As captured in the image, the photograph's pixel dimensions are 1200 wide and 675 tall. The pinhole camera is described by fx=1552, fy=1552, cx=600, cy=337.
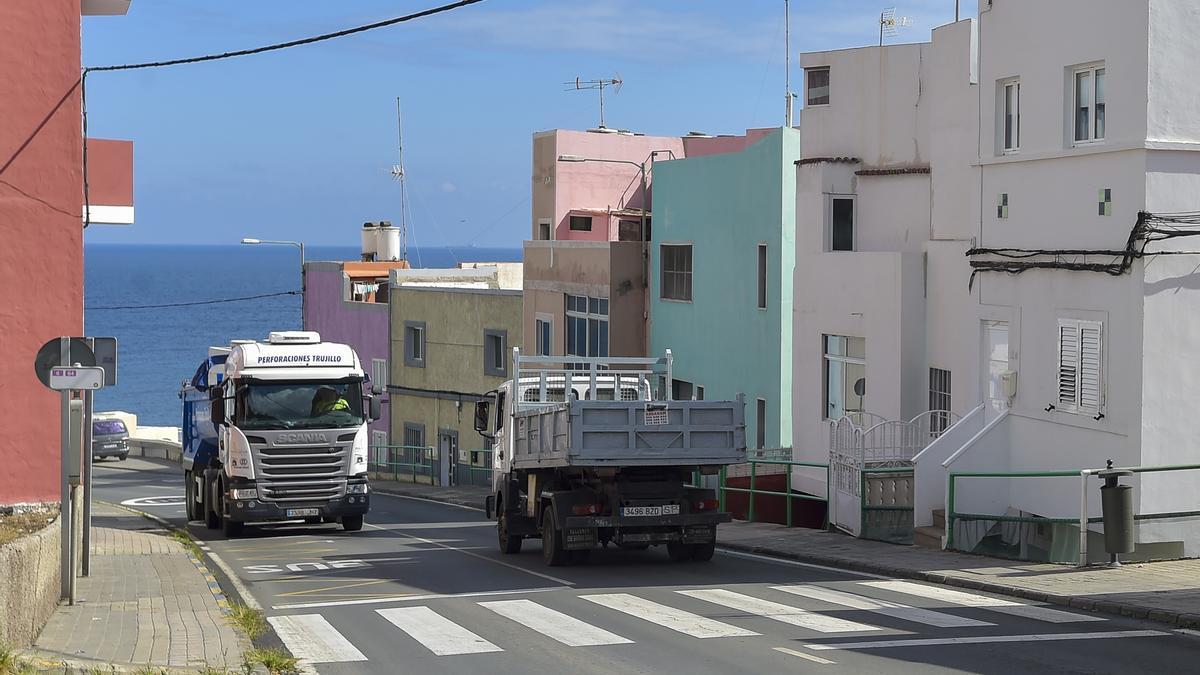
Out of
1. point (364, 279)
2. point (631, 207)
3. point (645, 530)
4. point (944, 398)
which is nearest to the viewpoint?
point (645, 530)

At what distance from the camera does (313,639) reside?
49.3ft

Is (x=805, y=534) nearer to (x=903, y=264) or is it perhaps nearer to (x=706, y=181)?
(x=903, y=264)

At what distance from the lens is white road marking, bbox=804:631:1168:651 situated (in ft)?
45.1

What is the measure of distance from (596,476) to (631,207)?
94.4 ft

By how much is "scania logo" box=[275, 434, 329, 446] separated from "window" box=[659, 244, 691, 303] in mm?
13071

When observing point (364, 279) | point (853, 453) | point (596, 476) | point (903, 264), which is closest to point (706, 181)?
point (903, 264)

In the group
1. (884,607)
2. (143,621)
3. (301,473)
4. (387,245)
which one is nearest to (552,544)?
(884,607)

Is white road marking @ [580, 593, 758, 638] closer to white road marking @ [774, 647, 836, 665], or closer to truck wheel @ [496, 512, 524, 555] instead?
white road marking @ [774, 647, 836, 665]

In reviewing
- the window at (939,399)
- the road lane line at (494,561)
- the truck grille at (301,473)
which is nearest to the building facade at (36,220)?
the road lane line at (494,561)

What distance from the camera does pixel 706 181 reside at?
37.2 metres

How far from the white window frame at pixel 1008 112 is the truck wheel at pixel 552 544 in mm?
8676

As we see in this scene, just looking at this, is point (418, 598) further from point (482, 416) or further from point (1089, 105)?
point (1089, 105)

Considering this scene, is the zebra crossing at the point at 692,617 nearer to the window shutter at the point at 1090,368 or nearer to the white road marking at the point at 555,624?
the white road marking at the point at 555,624

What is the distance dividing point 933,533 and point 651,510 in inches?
177
